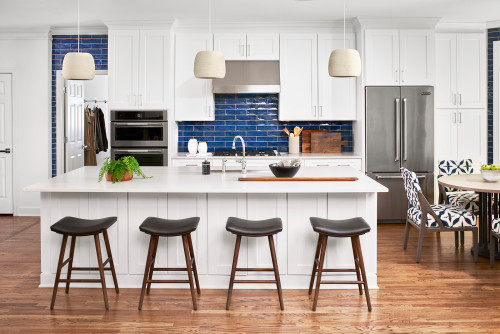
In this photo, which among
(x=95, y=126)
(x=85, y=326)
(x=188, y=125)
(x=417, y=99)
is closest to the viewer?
(x=85, y=326)

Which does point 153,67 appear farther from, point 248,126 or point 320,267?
point 320,267

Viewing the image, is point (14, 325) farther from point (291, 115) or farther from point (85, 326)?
point (291, 115)

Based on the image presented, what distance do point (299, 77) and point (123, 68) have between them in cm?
227

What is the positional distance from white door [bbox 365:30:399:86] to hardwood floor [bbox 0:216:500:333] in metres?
2.76

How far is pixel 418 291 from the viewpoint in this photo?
399cm

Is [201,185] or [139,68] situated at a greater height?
[139,68]

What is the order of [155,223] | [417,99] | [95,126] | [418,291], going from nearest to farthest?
[155,223]
[418,291]
[417,99]
[95,126]

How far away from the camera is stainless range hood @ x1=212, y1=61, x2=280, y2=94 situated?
6.66 meters

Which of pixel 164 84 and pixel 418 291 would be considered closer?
pixel 418 291

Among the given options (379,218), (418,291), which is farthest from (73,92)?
(418,291)

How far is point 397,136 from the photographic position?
21.4 ft

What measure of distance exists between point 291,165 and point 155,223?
1.22m

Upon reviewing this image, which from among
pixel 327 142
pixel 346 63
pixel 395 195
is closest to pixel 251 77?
pixel 327 142

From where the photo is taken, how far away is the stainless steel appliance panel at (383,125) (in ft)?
21.4
